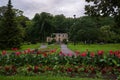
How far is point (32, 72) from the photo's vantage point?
11.5 m

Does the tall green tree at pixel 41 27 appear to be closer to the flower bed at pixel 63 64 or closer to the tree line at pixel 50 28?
the tree line at pixel 50 28

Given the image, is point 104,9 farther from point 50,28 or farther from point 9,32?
point 50,28

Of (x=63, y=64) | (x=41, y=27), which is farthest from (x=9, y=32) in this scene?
(x=41, y=27)

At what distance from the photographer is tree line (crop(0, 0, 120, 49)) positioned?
172 feet

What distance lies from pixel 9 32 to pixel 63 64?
41494 mm

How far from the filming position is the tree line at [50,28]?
52281 millimetres

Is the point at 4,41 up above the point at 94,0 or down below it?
below

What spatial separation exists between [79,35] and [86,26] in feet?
13.2

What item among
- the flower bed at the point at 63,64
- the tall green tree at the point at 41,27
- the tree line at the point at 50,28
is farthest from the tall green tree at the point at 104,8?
the tall green tree at the point at 41,27

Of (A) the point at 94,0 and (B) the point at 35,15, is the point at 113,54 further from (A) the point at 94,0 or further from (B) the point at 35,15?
(B) the point at 35,15

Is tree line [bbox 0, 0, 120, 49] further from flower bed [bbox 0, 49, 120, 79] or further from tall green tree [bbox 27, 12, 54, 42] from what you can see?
flower bed [bbox 0, 49, 120, 79]

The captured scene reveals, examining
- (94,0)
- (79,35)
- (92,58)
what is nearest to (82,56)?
(92,58)

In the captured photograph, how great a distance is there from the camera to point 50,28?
123812 millimetres

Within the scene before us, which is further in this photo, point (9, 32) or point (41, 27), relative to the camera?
point (41, 27)
